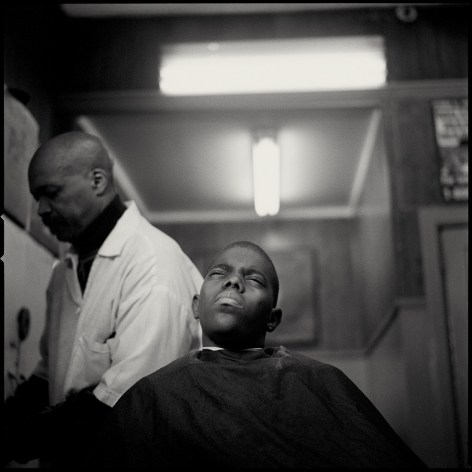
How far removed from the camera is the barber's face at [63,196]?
7.63 feet

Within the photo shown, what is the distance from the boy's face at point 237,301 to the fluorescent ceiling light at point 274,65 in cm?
249

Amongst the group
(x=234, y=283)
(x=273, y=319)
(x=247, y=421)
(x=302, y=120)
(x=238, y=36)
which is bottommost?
(x=247, y=421)

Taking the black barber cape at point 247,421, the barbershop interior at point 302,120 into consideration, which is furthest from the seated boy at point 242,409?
the barbershop interior at point 302,120

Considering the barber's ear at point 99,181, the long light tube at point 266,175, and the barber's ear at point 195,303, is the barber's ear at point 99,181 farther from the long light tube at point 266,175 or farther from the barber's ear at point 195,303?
Result: the long light tube at point 266,175

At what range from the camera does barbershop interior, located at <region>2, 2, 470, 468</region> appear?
11.7 ft

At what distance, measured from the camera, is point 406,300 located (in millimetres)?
3885

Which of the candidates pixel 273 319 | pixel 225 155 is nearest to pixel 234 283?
pixel 273 319

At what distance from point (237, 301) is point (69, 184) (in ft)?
2.82

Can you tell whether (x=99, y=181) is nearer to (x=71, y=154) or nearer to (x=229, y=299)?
(x=71, y=154)

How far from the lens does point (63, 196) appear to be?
2334 millimetres

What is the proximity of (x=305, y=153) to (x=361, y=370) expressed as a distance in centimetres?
201

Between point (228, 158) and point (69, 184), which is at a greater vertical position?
point (228, 158)

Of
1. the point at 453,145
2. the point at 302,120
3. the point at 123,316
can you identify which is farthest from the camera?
the point at 302,120

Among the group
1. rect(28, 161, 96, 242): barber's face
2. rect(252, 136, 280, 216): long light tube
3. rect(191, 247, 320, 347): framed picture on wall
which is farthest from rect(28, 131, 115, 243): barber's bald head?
rect(191, 247, 320, 347): framed picture on wall
